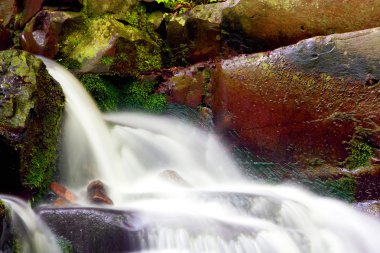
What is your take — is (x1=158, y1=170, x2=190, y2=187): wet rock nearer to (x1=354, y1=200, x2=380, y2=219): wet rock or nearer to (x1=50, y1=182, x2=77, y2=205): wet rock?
(x1=50, y1=182, x2=77, y2=205): wet rock

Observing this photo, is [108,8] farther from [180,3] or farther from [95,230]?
[95,230]

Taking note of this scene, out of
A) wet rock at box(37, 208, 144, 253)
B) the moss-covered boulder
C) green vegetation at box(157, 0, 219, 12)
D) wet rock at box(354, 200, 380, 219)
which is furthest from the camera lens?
green vegetation at box(157, 0, 219, 12)

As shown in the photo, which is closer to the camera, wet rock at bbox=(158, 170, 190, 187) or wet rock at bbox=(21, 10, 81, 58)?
wet rock at bbox=(158, 170, 190, 187)

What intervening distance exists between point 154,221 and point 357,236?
Answer: 1.92 meters

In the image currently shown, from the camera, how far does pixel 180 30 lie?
642 cm

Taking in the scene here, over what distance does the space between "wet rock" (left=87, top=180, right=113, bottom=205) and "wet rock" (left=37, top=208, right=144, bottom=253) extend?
2.18 ft

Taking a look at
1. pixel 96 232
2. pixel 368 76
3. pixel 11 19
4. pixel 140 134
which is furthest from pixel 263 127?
pixel 11 19

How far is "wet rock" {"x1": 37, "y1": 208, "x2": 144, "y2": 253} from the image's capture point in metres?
3.04

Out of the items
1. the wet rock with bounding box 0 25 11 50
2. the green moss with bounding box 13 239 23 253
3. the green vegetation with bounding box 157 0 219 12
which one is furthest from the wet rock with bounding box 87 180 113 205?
the wet rock with bounding box 0 25 11 50

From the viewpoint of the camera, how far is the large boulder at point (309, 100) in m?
4.51

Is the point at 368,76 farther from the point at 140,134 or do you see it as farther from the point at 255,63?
the point at 140,134

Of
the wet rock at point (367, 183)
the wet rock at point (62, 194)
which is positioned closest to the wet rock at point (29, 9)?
the wet rock at point (62, 194)

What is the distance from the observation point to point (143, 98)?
6.20m

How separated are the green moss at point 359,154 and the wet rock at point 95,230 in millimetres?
2566
